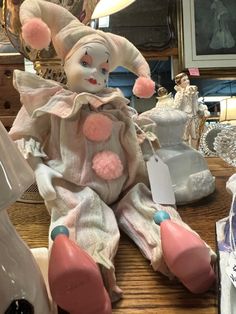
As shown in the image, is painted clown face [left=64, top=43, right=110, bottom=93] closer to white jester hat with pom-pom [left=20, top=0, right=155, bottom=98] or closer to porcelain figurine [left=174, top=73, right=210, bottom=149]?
white jester hat with pom-pom [left=20, top=0, right=155, bottom=98]

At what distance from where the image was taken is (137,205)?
48cm

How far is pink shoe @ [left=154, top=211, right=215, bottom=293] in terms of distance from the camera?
1.14 ft

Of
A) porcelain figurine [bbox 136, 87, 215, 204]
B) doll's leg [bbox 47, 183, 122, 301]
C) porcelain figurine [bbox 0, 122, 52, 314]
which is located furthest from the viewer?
porcelain figurine [bbox 136, 87, 215, 204]

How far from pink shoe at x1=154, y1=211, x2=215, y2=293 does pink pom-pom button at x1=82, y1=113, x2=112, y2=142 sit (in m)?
0.17

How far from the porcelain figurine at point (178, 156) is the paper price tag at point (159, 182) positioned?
0.18ft

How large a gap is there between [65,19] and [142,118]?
0.58 ft

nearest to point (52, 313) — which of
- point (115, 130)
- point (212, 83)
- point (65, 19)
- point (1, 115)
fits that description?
point (115, 130)

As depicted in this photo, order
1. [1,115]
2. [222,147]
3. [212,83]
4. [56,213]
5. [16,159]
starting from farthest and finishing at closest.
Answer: [212,83], [1,115], [222,147], [56,213], [16,159]

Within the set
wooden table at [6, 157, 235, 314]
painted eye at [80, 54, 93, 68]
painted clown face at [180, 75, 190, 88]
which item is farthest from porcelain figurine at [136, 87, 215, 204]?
painted clown face at [180, 75, 190, 88]

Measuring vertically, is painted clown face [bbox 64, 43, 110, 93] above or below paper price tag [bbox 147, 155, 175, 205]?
above

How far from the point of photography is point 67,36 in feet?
1.69

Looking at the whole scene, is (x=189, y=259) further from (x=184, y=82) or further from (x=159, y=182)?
(x=184, y=82)

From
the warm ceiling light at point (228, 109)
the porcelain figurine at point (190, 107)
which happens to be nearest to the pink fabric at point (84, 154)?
the porcelain figurine at point (190, 107)

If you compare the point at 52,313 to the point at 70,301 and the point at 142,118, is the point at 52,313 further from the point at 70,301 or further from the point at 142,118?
the point at 142,118
